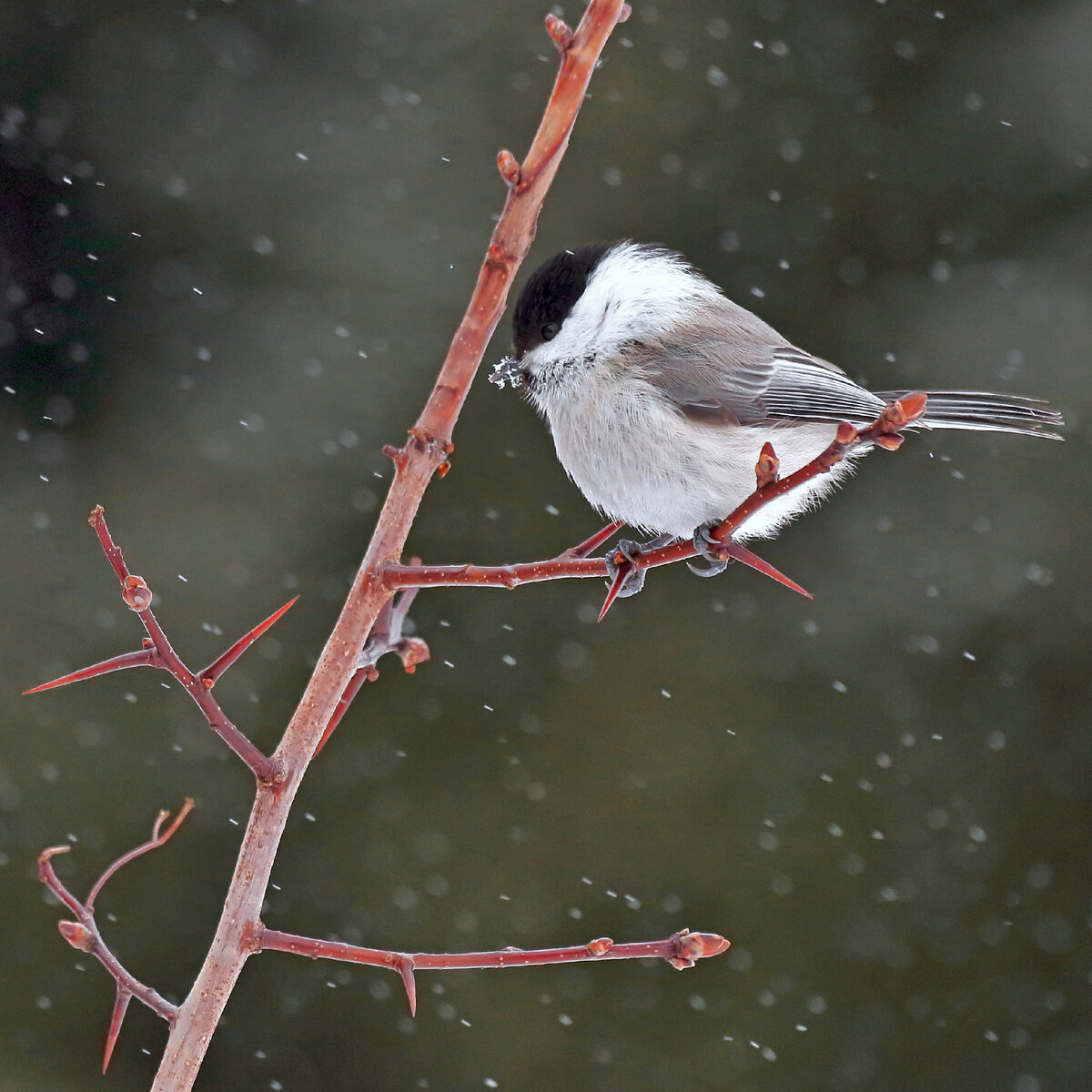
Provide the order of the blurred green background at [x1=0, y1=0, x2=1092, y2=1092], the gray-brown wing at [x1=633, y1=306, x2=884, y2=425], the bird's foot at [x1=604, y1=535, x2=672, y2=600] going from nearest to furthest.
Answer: the bird's foot at [x1=604, y1=535, x2=672, y2=600] → the gray-brown wing at [x1=633, y1=306, x2=884, y2=425] → the blurred green background at [x1=0, y1=0, x2=1092, y2=1092]

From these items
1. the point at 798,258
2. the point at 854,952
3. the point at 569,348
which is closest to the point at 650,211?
the point at 798,258

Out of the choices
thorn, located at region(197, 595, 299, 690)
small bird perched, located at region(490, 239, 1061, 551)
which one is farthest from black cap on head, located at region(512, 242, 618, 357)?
thorn, located at region(197, 595, 299, 690)

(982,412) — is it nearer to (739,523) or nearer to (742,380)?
(742,380)

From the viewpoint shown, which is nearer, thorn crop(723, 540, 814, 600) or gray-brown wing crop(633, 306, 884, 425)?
thorn crop(723, 540, 814, 600)

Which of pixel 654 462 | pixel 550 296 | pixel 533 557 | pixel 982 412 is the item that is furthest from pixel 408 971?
pixel 533 557

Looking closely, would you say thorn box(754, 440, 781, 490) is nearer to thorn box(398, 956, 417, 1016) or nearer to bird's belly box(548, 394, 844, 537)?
thorn box(398, 956, 417, 1016)

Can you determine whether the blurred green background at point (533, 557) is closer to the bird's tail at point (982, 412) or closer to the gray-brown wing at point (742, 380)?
the gray-brown wing at point (742, 380)

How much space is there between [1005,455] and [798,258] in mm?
902

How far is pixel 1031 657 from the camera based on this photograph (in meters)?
3.68

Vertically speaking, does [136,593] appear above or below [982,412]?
below

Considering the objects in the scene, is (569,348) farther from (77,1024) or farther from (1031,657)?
(77,1024)

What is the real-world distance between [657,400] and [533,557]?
1.64 m

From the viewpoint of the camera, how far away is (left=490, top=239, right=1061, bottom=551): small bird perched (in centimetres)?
194

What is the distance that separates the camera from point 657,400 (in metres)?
1.99
